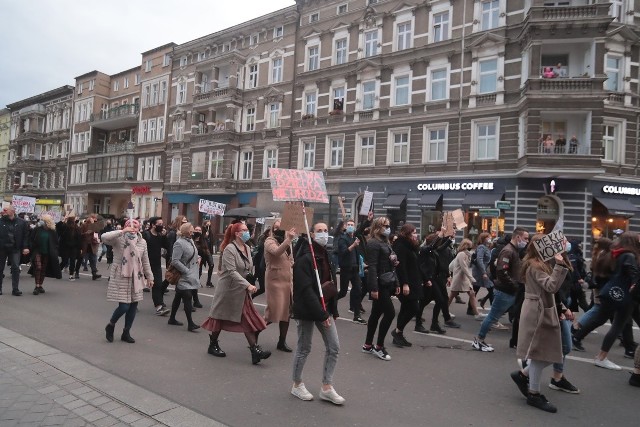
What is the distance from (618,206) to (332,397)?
2122cm

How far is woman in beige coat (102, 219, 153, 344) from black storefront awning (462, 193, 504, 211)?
18.6 m

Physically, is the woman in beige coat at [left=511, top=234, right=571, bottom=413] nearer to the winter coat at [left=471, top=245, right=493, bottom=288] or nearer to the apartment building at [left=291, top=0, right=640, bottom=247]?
the winter coat at [left=471, top=245, right=493, bottom=288]

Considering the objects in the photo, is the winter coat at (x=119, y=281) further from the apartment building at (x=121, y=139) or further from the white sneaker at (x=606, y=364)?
the apartment building at (x=121, y=139)

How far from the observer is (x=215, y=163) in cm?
3441

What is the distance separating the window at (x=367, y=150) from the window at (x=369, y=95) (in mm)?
1862

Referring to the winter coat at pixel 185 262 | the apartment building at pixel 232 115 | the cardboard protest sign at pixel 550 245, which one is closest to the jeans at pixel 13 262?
the winter coat at pixel 185 262

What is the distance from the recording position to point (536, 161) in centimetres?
2027

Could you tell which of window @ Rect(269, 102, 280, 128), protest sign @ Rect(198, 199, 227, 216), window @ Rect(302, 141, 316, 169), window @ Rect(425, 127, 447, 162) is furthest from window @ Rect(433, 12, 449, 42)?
protest sign @ Rect(198, 199, 227, 216)

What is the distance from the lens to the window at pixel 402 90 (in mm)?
25688

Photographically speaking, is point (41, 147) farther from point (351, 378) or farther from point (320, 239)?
point (351, 378)

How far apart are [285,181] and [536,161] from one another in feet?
57.8

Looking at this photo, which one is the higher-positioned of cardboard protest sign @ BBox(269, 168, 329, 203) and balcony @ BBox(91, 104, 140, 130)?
balcony @ BBox(91, 104, 140, 130)

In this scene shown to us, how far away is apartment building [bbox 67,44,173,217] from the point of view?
40219 millimetres

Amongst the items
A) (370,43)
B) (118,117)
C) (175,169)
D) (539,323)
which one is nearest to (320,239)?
(539,323)
